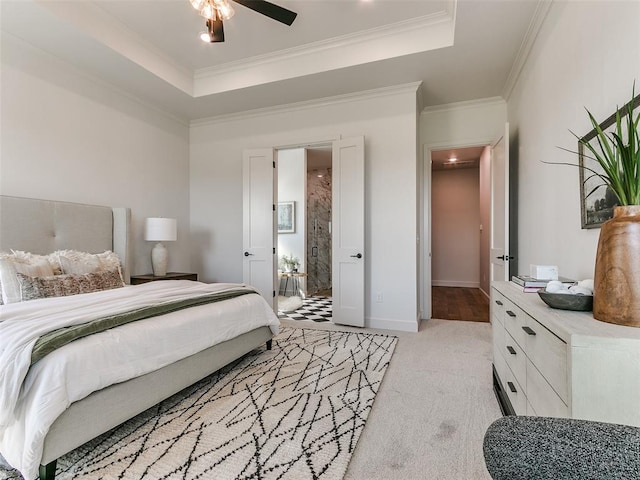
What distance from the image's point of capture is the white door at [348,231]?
3924 millimetres

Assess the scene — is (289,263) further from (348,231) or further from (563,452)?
(563,452)

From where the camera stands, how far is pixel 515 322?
66.6 inches

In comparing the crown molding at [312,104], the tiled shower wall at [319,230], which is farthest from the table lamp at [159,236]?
the tiled shower wall at [319,230]

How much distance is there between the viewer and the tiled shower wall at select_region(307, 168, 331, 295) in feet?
22.9

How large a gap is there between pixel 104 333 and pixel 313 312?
3425 millimetres

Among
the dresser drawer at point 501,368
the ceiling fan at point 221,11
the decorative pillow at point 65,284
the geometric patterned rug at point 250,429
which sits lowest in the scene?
the geometric patterned rug at point 250,429

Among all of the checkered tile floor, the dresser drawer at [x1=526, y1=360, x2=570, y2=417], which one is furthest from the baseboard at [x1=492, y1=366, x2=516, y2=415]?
the checkered tile floor

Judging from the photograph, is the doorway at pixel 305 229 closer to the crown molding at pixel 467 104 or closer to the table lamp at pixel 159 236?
the crown molding at pixel 467 104

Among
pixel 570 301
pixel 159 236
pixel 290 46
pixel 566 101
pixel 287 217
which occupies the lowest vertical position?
pixel 570 301

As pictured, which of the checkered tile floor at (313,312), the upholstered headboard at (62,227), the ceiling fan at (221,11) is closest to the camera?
the ceiling fan at (221,11)

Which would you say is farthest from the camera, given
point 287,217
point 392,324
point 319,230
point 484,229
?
point 319,230

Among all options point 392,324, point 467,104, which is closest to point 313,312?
point 392,324

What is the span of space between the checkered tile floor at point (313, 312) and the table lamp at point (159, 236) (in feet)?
5.58

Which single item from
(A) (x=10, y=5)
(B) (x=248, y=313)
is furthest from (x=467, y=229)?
(A) (x=10, y=5)
